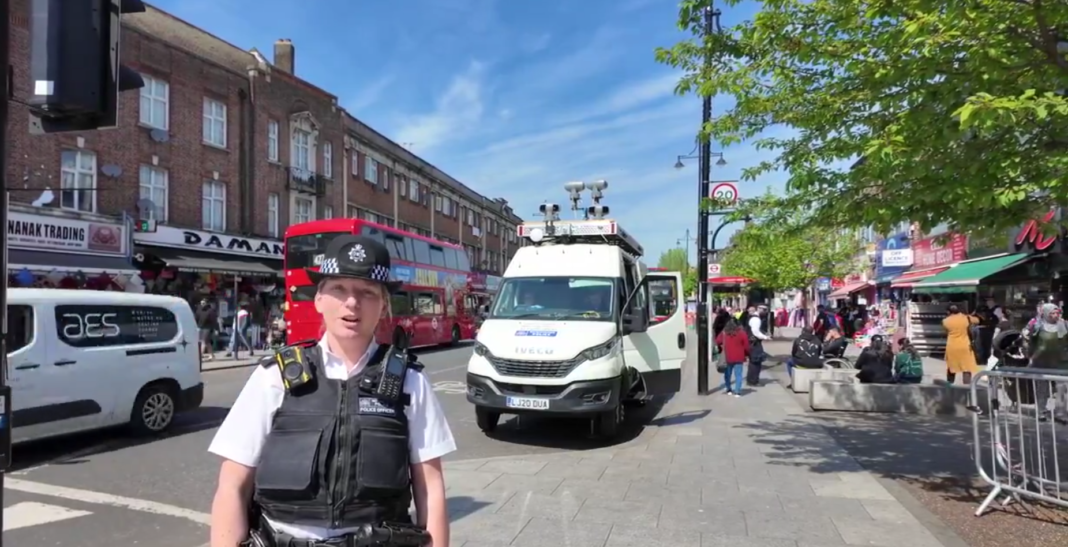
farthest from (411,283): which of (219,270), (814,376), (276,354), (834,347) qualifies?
(276,354)

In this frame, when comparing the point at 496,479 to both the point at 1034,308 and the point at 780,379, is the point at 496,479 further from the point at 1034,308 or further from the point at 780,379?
the point at 1034,308

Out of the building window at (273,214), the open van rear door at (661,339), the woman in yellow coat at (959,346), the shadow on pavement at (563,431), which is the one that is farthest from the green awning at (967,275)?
the building window at (273,214)

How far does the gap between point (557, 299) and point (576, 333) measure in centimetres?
110

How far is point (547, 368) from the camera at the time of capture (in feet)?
28.3

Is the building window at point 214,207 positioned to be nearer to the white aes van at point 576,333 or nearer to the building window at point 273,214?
the building window at point 273,214

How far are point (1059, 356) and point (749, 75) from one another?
633 cm

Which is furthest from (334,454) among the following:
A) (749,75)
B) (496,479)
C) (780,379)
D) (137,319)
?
(780,379)

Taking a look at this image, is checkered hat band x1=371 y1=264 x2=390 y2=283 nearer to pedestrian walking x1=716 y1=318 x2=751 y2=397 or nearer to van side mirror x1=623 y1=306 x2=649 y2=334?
van side mirror x1=623 y1=306 x2=649 y2=334

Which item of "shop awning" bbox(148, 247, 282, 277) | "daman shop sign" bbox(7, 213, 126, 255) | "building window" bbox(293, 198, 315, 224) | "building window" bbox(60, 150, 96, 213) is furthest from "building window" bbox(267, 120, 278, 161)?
"daman shop sign" bbox(7, 213, 126, 255)

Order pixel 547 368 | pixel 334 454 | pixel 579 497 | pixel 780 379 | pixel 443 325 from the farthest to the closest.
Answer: pixel 443 325, pixel 780 379, pixel 547 368, pixel 579 497, pixel 334 454

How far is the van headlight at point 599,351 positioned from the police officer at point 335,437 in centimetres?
632

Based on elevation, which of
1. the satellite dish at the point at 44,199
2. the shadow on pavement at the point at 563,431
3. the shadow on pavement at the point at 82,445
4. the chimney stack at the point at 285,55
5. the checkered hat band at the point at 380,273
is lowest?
the shadow on pavement at the point at 563,431

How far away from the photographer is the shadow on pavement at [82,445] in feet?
25.5

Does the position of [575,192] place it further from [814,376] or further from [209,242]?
[209,242]
